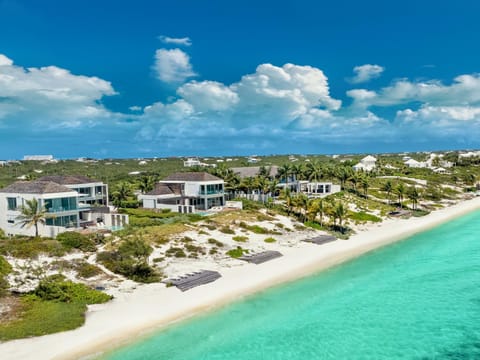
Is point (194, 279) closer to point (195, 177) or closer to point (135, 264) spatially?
point (135, 264)

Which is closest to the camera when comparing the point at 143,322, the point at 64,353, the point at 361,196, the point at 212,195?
the point at 64,353

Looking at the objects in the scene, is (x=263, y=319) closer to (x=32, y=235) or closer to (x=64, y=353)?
(x=64, y=353)

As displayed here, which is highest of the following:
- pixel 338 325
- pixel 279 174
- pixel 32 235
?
pixel 279 174

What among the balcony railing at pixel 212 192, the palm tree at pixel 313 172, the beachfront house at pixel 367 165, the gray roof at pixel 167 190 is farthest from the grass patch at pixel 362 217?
the beachfront house at pixel 367 165

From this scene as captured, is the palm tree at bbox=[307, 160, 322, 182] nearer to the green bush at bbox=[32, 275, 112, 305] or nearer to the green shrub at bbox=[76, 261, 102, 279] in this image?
the green shrub at bbox=[76, 261, 102, 279]

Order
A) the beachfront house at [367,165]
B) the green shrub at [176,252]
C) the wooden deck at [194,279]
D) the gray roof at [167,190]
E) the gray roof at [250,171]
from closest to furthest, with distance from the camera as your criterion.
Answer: the wooden deck at [194,279], the green shrub at [176,252], the gray roof at [167,190], the gray roof at [250,171], the beachfront house at [367,165]

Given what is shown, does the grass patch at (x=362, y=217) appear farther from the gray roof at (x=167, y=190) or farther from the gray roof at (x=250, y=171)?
the gray roof at (x=167, y=190)

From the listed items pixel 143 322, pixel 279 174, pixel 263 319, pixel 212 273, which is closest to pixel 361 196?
pixel 279 174
